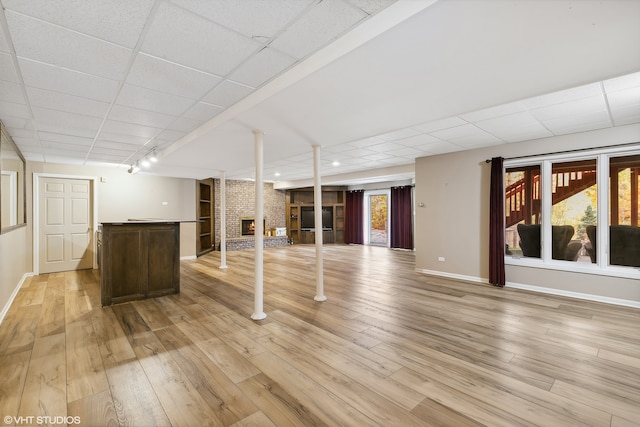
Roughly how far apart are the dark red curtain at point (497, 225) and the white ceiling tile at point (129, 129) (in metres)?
5.55

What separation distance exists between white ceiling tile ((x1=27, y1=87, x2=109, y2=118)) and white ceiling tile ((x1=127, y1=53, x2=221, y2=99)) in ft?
2.84

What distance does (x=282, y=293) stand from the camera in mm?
4570

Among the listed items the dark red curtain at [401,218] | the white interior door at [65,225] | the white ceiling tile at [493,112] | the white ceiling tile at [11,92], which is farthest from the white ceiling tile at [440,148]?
the white interior door at [65,225]

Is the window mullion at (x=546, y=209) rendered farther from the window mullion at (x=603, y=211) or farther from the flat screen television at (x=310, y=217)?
the flat screen television at (x=310, y=217)

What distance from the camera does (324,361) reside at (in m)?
2.47

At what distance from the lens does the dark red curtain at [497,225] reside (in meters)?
4.95

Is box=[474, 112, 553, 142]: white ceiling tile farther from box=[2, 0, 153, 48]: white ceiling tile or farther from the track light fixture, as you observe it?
the track light fixture

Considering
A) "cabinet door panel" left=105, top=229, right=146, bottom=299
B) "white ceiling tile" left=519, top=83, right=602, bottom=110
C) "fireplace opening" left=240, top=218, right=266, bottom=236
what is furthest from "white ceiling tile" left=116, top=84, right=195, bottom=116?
"fireplace opening" left=240, top=218, right=266, bottom=236

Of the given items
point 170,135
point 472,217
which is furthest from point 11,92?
point 472,217

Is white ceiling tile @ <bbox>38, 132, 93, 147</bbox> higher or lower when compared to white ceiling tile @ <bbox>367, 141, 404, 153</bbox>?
lower

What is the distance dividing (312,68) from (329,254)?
23.4 feet

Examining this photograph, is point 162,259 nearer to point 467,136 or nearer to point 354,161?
point 354,161

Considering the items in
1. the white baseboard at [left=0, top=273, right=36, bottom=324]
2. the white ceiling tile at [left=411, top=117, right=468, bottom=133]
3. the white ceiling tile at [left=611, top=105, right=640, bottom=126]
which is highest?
the white ceiling tile at [left=411, top=117, right=468, bottom=133]

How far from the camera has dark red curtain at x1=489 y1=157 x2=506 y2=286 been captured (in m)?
4.95
